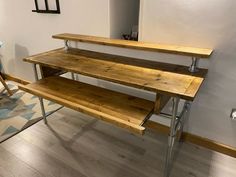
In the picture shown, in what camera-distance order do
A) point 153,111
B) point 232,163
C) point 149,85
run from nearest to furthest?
1. point 149,85
2. point 153,111
3. point 232,163

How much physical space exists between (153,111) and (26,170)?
39.6 inches

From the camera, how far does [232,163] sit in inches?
58.6

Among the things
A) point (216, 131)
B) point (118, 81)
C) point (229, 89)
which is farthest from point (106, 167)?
point (229, 89)

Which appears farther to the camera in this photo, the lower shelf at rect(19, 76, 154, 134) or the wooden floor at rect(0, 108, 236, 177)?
the wooden floor at rect(0, 108, 236, 177)

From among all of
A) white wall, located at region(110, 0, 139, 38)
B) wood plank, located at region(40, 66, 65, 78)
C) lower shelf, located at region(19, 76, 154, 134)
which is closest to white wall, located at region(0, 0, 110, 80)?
white wall, located at region(110, 0, 139, 38)

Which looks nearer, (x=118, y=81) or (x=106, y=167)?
(x=118, y=81)

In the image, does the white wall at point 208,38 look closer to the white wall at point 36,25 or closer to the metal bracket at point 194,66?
the metal bracket at point 194,66

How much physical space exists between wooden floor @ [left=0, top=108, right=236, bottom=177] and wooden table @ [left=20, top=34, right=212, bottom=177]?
10.3 inches

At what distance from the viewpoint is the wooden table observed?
108cm

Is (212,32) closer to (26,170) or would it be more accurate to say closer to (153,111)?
(153,111)

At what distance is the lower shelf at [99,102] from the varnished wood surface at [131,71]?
184 mm

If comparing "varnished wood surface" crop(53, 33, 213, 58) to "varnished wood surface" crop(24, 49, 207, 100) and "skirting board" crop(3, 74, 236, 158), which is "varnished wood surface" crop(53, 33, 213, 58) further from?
"skirting board" crop(3, 74, 236, 158)

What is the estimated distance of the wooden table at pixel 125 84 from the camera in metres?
1.08

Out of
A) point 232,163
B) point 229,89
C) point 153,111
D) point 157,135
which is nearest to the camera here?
point 153,111
